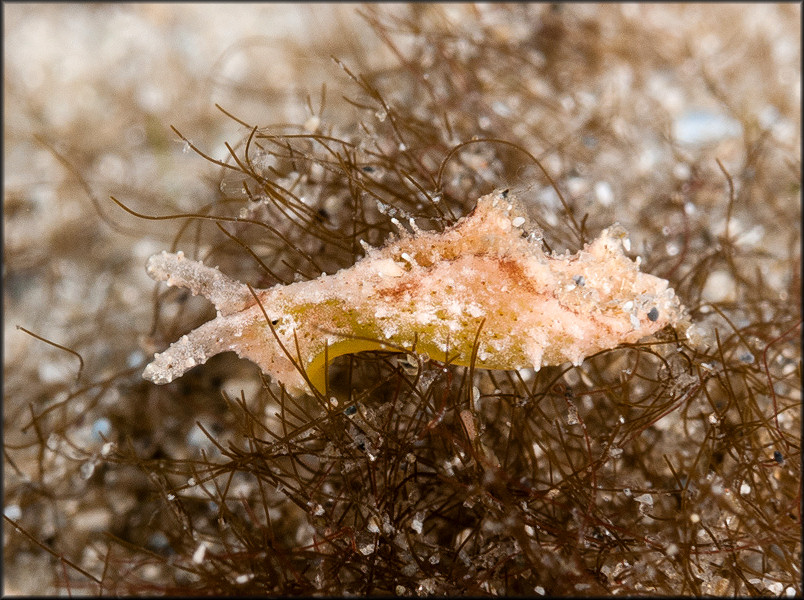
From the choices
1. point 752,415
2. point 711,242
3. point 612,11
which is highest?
point 612,11

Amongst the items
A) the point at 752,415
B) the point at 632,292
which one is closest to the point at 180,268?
the point at 632,292

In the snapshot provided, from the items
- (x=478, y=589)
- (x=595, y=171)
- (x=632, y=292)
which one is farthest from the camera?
(x=595, y=171)

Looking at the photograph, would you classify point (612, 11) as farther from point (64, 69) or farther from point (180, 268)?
point (64, 69)

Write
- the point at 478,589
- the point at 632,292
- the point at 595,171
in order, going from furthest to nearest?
the point at 595,171
the point at 478,589
the point at 632,292

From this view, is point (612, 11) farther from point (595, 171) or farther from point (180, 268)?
point (180, 268)

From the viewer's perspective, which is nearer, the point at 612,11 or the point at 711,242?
the point at 711,242

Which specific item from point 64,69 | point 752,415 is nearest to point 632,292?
point 752,415

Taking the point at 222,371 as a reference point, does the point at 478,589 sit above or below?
below
